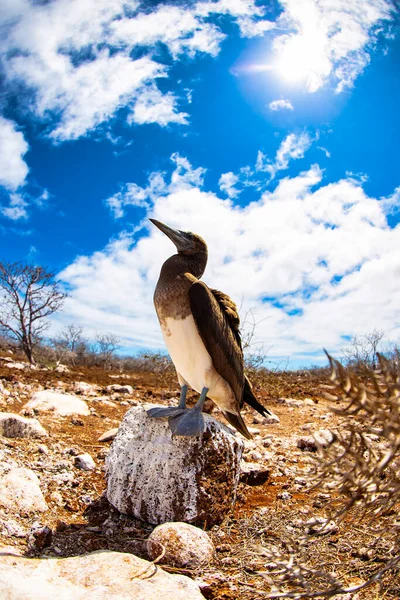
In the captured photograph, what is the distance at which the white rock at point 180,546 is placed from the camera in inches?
107

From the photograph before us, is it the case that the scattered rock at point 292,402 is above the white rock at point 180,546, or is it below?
above

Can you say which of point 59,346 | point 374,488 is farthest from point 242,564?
point 59,346

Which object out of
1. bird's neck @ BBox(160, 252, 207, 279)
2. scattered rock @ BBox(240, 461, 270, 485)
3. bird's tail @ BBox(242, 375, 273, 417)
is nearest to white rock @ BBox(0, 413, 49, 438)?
scattered rock @ BBox(240, 461, 270, 485)

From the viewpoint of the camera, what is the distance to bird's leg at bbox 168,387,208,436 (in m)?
3.33

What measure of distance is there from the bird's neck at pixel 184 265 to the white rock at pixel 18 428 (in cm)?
223

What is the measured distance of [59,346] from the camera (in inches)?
1158

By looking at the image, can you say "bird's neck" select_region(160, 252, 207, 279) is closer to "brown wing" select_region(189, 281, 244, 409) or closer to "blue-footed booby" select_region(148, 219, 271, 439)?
"blue-footed booby" select_region(148, 219, 271, 439)

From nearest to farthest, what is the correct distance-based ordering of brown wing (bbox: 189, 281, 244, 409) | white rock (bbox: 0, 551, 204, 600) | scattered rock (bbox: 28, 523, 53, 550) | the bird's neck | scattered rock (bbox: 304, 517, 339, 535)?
scattered rock (bbox: 304, 517, 339, 535) < white rock (bbox: 0, 551, 204, 600) < scattered rock (bbox: 28, 523, 53, 550) < brown wing (bbox: 189, 281, 244, 409) < the bird's neck

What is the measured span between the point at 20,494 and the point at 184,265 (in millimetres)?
2034

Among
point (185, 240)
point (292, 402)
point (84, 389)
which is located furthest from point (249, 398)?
point (292, 402)

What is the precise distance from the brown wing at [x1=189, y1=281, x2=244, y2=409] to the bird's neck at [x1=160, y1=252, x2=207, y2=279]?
0.21 meters

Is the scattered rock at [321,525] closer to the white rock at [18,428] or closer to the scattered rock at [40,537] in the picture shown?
the scattered rock at [40,537]

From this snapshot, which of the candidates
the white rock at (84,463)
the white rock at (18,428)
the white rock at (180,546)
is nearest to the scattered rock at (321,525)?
the white rock at (180,546)

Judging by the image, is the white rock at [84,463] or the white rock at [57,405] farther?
the white rock at [57,405]
